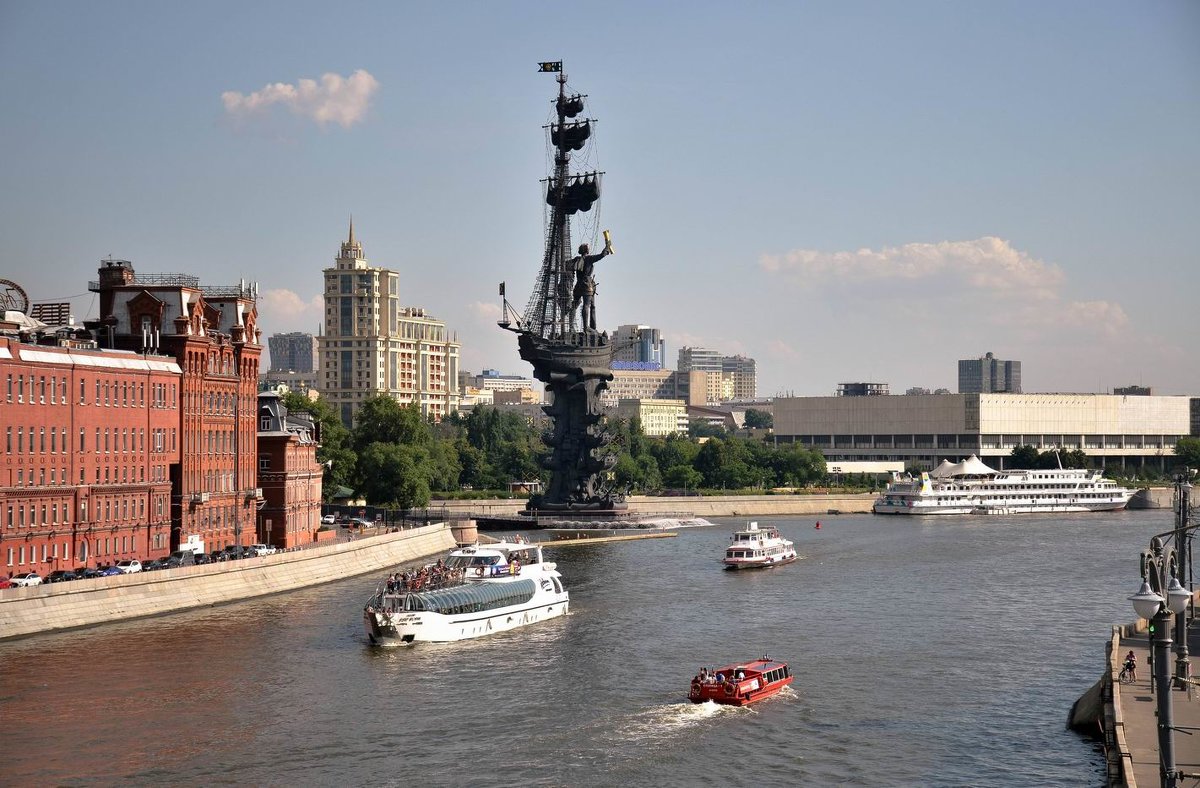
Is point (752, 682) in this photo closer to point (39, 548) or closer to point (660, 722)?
point (660, 722)

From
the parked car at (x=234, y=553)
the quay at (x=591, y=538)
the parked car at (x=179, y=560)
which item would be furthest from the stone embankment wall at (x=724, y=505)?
the parked car at (x=179, y=560)

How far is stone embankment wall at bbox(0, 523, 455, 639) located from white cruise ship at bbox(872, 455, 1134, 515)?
91.8 m

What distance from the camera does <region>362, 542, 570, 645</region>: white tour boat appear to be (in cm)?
6988

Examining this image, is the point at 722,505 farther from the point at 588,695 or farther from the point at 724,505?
the point at 588,695

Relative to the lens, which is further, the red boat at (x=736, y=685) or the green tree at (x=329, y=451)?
the green tree at (x=329, y=451)

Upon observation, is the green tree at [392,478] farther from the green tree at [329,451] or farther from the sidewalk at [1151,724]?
the sidewalk at [1151,724]

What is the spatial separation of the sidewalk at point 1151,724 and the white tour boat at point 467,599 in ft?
102

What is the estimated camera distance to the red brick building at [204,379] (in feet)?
297

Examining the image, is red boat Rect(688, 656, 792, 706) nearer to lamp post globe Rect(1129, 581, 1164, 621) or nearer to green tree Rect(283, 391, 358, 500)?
lamp post globe Rect(1129, 581, 1164, 621)

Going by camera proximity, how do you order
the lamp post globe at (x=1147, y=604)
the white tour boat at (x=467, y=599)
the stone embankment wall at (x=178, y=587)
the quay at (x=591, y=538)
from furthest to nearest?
the quay at (x=591, y=538) < the white tour boat at (x=467, y=599) < the stone embankment wall at (x=178, y=587) < the lamp post globe at (x=1147, y=604)

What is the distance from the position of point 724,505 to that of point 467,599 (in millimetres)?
110060

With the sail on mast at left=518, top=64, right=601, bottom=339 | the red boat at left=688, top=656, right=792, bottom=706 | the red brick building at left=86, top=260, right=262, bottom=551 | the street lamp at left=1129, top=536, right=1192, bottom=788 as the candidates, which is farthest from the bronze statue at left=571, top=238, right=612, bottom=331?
the street lamp at left=1129, top=536, right=1192, bottom=788

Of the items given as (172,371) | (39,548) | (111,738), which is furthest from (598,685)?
(172,371)

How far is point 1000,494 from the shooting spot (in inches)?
7357
